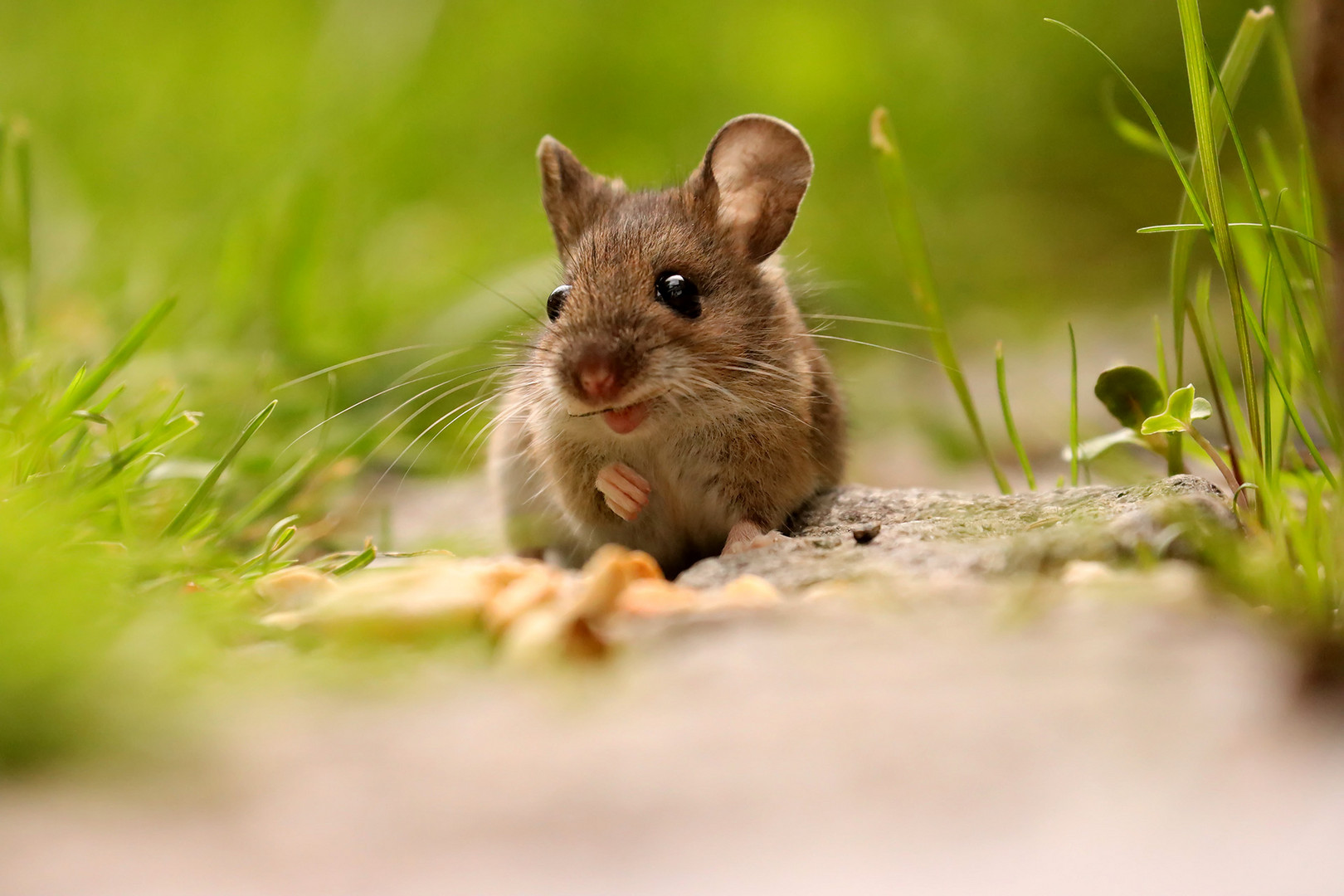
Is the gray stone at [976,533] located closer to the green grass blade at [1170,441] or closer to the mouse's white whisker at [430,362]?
the green grass blade at [1170,441]

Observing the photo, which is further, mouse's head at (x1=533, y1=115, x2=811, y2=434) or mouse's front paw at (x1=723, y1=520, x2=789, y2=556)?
mouse's head at (x1=533, y1=115, x2=811, y2=434)

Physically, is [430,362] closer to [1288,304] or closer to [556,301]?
[556,301]

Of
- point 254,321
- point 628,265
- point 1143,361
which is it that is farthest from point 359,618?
point 1143,361

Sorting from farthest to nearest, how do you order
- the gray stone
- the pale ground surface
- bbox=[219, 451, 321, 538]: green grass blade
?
bbox=[219, 451, 321, 538]: green grass blade
the gray stone
the pale ground surface

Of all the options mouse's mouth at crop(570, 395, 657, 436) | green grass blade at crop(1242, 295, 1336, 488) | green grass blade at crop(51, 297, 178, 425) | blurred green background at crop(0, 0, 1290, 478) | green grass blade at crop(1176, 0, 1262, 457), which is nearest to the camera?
green grass blade at crop(1242, 295, 1336, 488)

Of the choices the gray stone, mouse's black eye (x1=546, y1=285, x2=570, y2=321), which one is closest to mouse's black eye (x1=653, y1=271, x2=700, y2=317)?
mouse's black eye (x1=546, y1=285, x2=570, y2=321)

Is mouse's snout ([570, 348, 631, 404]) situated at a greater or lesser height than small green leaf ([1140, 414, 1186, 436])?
greater

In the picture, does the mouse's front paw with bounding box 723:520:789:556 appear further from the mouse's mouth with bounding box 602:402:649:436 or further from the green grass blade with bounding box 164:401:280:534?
the green grass blade with bounding box 164:401:280:534

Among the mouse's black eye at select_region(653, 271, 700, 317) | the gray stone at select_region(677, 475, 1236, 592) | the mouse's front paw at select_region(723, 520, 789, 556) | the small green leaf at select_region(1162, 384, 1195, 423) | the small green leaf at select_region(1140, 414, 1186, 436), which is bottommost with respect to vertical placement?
the mouse's front paw at select_region(723, 520, 789, 556)
